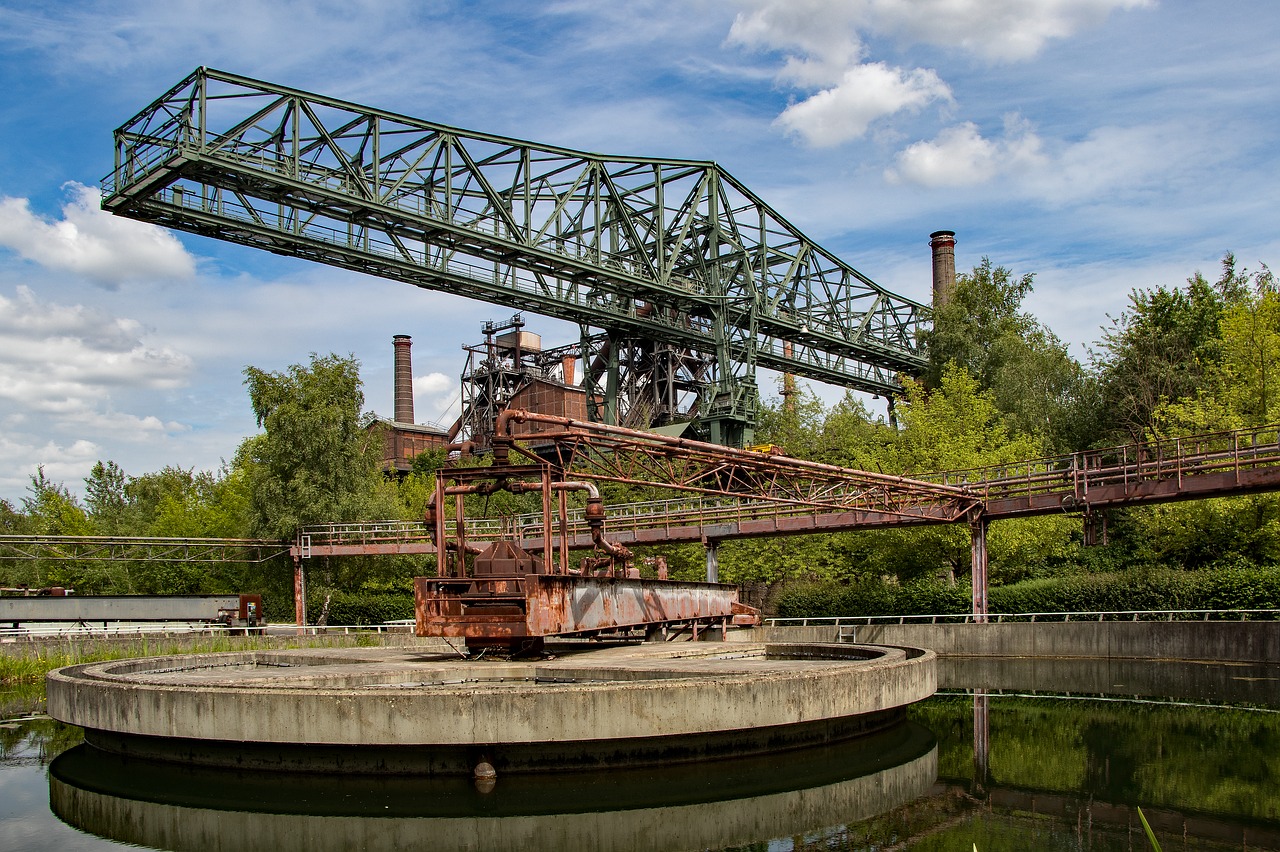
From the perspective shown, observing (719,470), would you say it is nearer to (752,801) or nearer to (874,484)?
(874,484)

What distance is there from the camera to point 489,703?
12.7 metres

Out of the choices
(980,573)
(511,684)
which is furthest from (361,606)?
(511,684)

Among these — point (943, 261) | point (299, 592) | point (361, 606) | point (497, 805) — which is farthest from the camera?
point (943, 261)

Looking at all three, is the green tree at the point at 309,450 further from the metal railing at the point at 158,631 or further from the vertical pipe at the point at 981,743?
the vertical pipe at the point at 981,743

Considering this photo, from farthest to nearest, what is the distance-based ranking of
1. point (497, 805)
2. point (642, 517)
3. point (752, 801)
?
1. point (642, 517)
2. point (752, 801)
3. point (497, 805)

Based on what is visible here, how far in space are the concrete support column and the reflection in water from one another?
1779cm

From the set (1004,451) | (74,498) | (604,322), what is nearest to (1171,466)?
(1004,451)

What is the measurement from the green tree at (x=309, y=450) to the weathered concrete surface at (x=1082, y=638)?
73.2 ft

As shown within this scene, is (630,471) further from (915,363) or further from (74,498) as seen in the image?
(74,498)

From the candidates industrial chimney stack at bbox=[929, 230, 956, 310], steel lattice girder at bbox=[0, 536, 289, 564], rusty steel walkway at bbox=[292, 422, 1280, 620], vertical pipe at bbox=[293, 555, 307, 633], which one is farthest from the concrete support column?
industrial chimney stack at bbox=[929, 230, 956, 310]

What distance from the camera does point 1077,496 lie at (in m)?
29.3

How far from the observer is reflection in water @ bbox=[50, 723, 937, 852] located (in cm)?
1097

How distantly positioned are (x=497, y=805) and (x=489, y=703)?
1245mm

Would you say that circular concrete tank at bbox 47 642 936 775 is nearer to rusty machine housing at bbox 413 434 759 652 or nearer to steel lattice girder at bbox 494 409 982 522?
rusty machine housing at bbox 413 434 759 652
